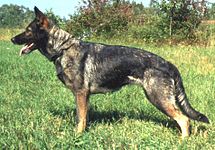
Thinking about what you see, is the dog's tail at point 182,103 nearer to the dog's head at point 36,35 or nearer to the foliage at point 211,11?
the dog's head at point 36,35

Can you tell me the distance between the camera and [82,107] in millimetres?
6004

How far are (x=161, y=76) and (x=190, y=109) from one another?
642mm

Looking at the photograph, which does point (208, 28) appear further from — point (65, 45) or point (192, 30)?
point (65, 45)

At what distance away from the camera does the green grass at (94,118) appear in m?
4.79

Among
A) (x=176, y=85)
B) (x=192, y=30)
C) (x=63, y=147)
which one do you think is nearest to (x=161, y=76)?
(x=176, y=85)

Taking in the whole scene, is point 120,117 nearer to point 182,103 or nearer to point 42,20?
point 182,103

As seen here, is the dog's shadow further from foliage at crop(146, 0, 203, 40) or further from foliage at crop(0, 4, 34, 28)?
foliage at crop(0, 4, 34, 28)

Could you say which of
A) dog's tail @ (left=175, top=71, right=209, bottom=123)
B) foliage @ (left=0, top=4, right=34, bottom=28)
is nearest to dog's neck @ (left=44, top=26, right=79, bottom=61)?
dog's tail @ (left=175, top=71, right=209, bottom=123)

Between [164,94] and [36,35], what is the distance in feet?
6.77

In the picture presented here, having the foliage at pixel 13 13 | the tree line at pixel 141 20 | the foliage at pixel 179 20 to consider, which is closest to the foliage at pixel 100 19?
the tree line at pixel 141 20

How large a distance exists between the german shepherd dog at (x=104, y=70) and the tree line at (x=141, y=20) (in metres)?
15.7

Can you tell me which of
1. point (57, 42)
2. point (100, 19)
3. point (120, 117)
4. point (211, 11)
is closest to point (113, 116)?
point (120, 117)

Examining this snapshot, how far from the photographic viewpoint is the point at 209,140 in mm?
5344

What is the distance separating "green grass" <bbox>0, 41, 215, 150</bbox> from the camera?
4.79 m
